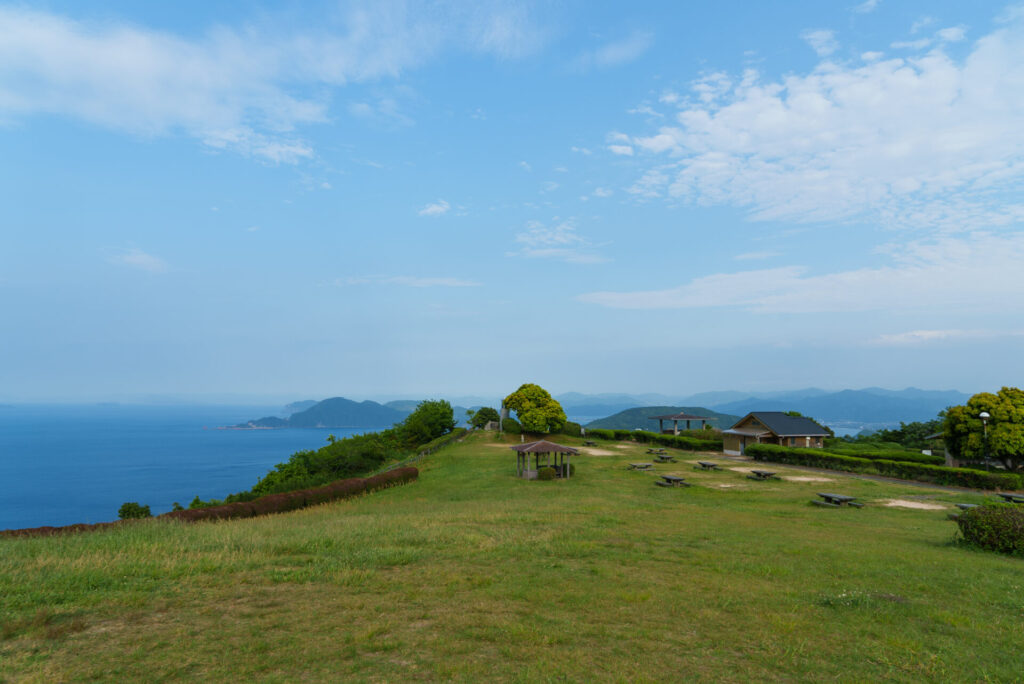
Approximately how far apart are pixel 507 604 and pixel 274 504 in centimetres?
1758

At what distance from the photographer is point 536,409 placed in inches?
2185

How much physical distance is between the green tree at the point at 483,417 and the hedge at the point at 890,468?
3684 cm

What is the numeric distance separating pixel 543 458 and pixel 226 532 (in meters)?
30.6

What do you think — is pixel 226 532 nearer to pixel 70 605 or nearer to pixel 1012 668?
pixel 70 605

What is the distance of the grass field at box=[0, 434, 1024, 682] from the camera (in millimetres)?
6188

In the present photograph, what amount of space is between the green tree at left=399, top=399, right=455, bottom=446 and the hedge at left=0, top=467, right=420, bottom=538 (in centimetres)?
4312

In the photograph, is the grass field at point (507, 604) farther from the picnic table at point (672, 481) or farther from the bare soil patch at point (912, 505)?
the picnic table at point (672, 481)

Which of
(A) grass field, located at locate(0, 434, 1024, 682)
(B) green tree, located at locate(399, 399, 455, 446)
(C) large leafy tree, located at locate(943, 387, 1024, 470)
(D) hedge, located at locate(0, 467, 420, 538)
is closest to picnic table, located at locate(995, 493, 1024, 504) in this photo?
(C) large leafy tree, located at locate(943, 387, 1024, 470)

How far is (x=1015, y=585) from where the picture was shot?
9.70 m

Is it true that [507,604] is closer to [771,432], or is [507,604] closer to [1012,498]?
[1012,498]

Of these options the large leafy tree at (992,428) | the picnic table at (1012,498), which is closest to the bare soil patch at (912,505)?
the picnic table at (1012,498)

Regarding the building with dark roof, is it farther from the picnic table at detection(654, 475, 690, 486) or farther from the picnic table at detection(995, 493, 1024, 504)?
the picnic table at detection(995, 493, 1024, 504)

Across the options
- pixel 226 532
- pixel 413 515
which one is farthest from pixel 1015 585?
pixel 226 532

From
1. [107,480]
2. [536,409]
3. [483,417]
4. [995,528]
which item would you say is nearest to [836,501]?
[995,528]
